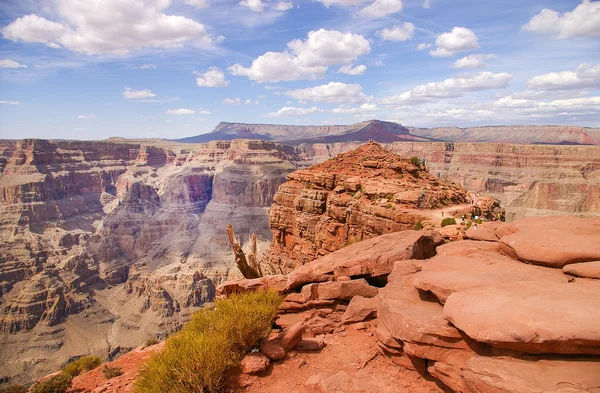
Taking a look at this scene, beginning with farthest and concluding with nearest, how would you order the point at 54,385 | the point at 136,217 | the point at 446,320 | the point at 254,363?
the point at 136,217 < the point at 54,385 < the point at 254,363 < the point at 446,320

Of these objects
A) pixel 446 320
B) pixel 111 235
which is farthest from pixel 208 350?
pixel 111 235

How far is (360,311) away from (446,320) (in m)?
4.40

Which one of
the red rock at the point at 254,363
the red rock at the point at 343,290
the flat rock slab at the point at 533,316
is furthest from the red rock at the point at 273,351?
the flat rock slab at the point at 533,316

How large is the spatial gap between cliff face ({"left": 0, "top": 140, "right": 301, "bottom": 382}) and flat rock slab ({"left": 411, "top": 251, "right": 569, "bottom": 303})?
2770 inches

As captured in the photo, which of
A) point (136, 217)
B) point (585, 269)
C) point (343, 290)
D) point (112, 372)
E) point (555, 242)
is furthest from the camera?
point (136, 217)

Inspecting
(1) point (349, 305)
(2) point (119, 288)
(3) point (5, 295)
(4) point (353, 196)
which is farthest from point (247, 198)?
(1) point (349, 305)

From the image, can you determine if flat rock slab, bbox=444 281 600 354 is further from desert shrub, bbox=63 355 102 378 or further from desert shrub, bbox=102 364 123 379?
desert shrub, bbox=63 355 102 378

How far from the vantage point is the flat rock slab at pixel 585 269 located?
8.12 metres

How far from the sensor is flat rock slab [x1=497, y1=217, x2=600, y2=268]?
9100mm

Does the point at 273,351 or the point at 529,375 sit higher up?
the point at 529,375

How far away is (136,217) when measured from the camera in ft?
389

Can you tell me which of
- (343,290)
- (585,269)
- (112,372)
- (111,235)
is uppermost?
(585,269)

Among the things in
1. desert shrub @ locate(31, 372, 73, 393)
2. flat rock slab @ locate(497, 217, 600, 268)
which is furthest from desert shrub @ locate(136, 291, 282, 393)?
desert shrub @ locate(31, 372, 73, 393)

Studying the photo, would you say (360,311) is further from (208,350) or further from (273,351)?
(208,350)
